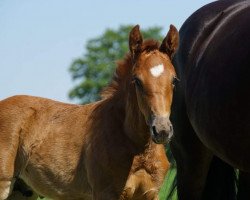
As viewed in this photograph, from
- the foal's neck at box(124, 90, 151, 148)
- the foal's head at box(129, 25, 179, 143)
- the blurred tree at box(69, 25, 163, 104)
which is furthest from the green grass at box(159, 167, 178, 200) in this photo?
the blurred tree at box(69, 25, 163, 104)

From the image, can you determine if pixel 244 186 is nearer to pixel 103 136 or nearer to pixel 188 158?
pixel 188 158

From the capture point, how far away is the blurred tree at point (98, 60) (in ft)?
149

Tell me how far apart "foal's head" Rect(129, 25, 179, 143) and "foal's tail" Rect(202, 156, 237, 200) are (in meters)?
0.90

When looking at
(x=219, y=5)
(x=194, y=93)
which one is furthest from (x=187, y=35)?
(x=194, y=93)

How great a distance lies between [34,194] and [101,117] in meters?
1.27

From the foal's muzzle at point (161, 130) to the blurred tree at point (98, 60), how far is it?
41.3 m

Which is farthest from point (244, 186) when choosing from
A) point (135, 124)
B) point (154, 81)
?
point (154, 81)

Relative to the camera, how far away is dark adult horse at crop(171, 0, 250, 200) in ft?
11.5

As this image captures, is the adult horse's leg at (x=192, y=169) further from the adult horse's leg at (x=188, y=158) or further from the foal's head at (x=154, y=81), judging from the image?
the foal's head at (x=154, y=81)

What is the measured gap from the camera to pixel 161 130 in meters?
3.49

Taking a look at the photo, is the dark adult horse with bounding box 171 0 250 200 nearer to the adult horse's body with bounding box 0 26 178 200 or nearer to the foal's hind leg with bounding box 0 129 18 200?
the adult horse's body with bounding box 0 26 178 200

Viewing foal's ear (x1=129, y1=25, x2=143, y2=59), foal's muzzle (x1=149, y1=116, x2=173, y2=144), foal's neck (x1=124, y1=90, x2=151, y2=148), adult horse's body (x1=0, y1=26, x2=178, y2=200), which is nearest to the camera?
foal's muzzle (x1=149, y1=116, x2=173, y2=144)

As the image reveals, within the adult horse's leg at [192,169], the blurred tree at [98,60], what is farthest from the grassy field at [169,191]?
the blurred tree at [98,60]

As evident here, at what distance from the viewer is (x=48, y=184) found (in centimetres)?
477
